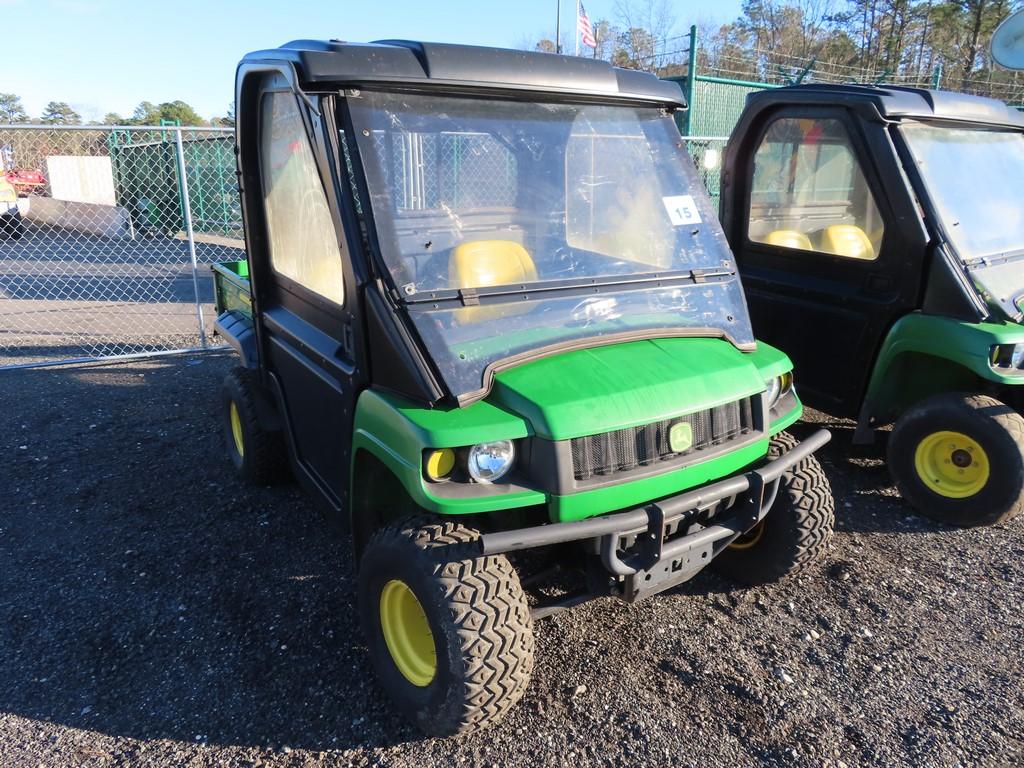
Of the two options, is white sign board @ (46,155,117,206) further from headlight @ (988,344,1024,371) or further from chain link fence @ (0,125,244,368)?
headlight @ (988,344,1024,371)

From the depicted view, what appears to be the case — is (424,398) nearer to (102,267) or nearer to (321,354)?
(321,354)

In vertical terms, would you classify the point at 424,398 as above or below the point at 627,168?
below

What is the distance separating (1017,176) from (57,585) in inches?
225

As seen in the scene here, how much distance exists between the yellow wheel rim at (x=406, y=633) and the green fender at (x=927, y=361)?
9.47 feet

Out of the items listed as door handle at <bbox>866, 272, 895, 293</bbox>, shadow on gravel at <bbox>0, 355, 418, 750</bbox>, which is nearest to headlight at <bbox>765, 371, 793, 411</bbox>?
door handle at <bbox>866, 272, 895, 293</bbox>

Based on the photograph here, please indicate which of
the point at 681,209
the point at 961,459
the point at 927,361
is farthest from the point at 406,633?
the point at 927,361

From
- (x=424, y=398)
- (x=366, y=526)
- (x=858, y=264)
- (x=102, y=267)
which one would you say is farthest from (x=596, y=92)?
(x=102, y=267)

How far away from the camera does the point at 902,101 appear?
13.2ft

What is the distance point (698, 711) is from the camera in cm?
254

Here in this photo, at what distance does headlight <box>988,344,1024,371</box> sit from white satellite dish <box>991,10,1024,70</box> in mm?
4091

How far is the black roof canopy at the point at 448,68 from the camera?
7.73 ft

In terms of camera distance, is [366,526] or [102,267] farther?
[102,267]

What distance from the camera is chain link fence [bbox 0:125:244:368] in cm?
741

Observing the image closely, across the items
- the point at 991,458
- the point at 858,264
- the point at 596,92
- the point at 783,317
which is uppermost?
the point at 596,92
